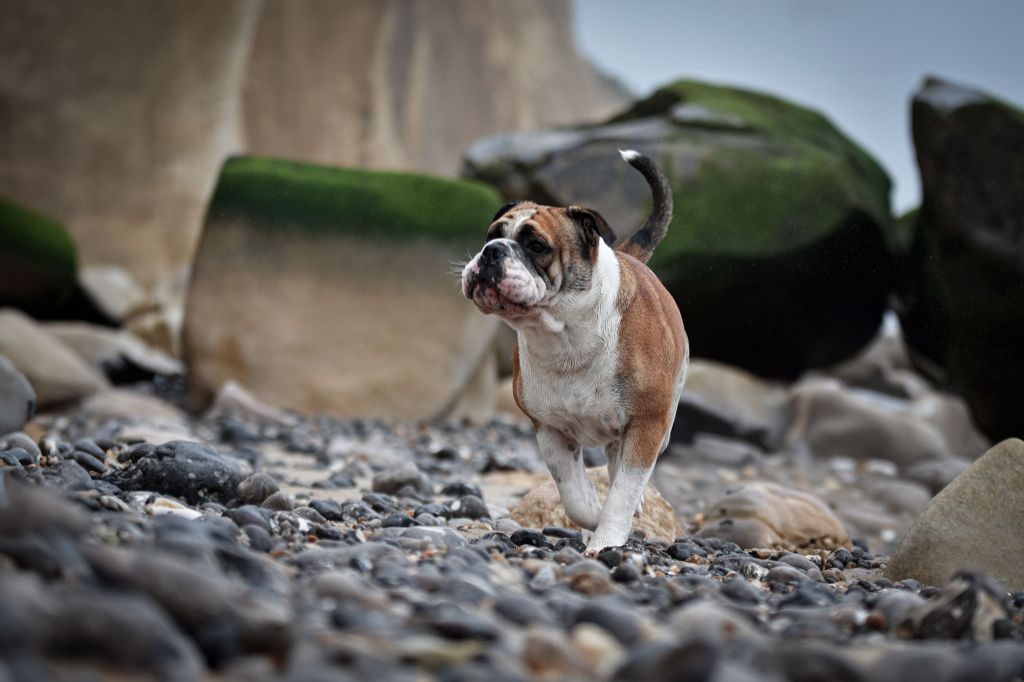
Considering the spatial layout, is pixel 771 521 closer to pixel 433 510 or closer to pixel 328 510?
pixel 433 510

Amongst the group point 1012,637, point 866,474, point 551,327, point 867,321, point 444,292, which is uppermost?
point 551,327

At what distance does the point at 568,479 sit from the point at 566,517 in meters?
0.66

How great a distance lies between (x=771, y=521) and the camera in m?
5.81

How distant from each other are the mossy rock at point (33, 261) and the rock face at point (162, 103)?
6.65m

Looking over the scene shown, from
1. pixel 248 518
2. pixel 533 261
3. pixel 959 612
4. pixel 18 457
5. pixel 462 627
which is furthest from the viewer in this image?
pixel 18 457

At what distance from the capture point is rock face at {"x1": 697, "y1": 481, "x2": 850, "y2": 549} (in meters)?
5.64

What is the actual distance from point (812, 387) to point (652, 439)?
350 inches

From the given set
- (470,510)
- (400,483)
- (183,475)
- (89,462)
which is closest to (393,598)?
(183,475)

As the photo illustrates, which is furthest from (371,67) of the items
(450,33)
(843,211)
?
(843,211)

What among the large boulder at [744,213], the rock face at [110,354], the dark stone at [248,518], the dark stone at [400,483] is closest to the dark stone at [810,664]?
the dark stone at [248,518]

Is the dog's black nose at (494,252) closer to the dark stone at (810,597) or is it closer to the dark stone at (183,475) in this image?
the dark stone at (183,475)

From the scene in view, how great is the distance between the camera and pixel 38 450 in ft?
16.3

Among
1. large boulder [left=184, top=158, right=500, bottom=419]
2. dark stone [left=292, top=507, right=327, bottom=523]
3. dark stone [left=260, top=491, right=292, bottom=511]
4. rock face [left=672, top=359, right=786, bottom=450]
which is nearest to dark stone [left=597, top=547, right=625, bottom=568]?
dark stone [left=292, top=507, right=327, bottom=523]

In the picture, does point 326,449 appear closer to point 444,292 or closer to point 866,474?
point 444,292
